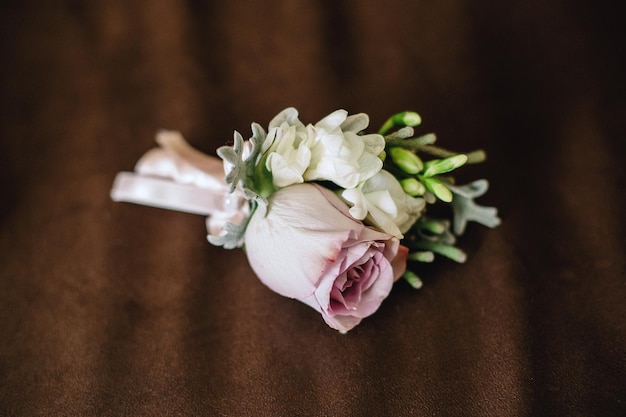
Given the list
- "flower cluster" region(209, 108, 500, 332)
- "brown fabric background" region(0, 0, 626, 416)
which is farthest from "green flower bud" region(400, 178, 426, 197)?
"brown fabric background" region(0, 0, 626, 416)

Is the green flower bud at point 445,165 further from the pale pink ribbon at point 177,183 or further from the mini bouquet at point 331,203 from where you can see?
the pale pink ribbon at point 177,183

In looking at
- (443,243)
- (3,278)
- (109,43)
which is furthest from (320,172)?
(109,43)

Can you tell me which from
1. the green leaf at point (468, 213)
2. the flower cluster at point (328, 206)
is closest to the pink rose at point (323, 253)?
the flower cluster at point (328, 206)

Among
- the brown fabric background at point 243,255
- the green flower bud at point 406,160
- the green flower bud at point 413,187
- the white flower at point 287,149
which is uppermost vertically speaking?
the white flower at point 287,149

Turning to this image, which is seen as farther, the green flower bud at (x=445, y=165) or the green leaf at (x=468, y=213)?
the green leaf at (x=468, y=213)

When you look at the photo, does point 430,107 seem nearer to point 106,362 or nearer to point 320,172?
point 320,172

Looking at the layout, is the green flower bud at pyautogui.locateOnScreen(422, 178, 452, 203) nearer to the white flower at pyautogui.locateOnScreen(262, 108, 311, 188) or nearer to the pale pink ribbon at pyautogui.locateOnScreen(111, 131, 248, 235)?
the white flower at pyautogui.locateOnScreen(262, 108, 311, 188)

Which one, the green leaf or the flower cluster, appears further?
the green leaf

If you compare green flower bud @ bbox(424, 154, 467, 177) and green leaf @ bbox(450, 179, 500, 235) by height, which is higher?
green flower bud @ bbox(424, 154, 467, 177)
